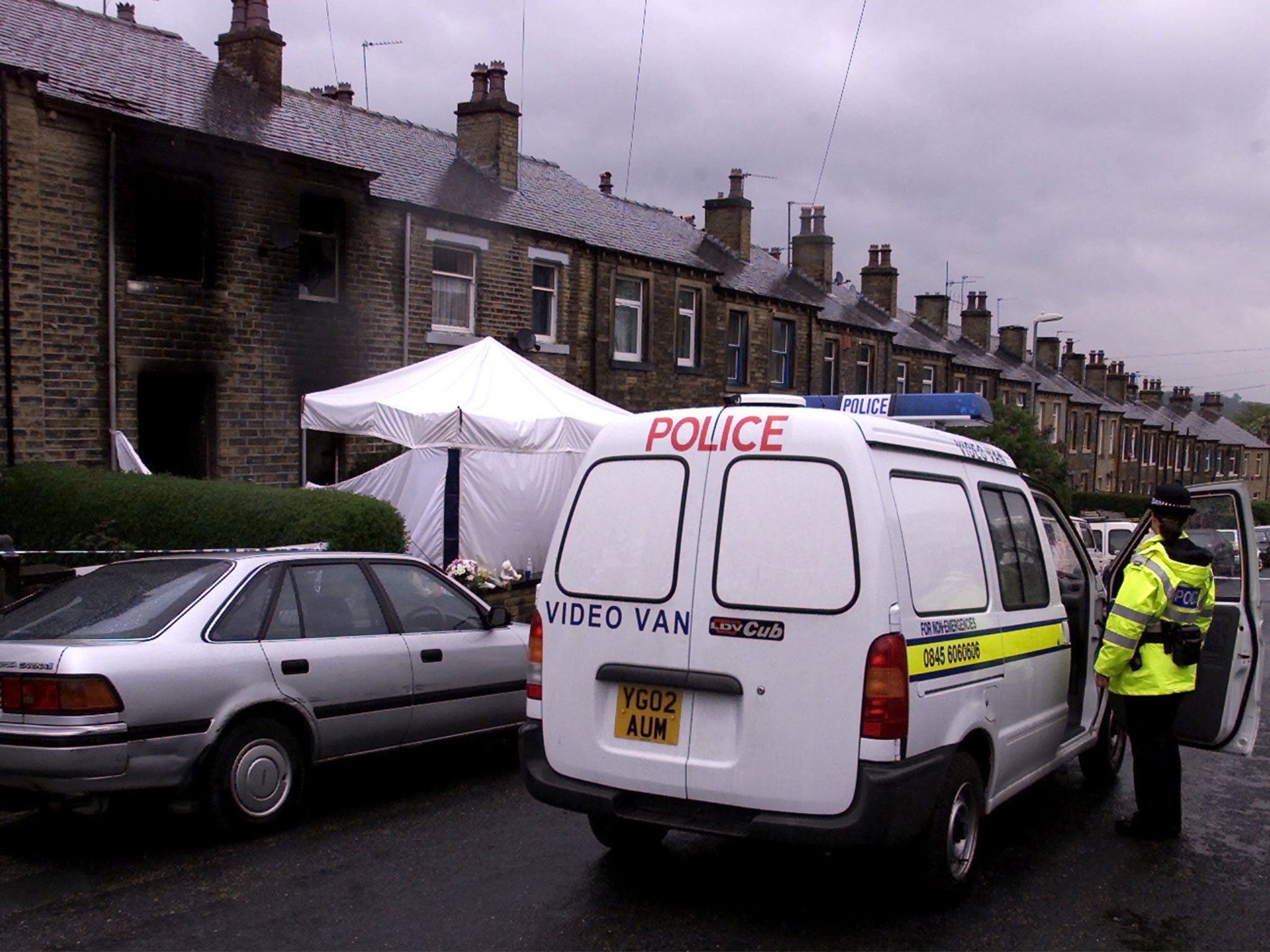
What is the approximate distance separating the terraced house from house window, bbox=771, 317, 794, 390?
139cm

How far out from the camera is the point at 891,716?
443 centimetres

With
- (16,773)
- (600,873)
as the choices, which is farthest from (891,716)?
(16,773)

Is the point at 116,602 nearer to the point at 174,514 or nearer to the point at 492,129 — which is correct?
the point at 174,514

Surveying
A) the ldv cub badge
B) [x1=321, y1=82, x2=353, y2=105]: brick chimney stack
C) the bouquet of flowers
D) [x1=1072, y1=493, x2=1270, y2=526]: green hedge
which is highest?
[x1=321, y1=82, x2=353, y2=105]: brick chimney stack

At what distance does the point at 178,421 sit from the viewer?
16125mm

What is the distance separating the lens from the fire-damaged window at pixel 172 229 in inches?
590

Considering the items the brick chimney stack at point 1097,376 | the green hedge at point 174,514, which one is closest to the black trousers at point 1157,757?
the green hedge at point 174,514

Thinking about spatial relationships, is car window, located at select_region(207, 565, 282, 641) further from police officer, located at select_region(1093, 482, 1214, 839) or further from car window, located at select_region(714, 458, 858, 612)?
police officer, located at select_region(1093, 482, 1214, 839)

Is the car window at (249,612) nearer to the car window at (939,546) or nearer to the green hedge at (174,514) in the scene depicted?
the car window at (939,546)

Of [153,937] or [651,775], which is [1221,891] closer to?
[651,775]

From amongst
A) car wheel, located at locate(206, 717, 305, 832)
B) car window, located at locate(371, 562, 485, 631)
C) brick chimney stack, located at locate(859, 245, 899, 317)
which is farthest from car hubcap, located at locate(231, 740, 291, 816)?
brick chimney stack, located at locate(859, 245, 899, 317)

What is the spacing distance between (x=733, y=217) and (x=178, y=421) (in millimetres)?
18711

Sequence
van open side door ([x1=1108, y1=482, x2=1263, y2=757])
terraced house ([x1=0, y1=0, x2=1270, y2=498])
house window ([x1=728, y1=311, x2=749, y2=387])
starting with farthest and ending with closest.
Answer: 1. house window ([x1=728, y1=311, x2=749, y2=387])
2. terraced house ([x1=0, y1=0, x2=1270, y2=498])
3. van open side door ([x1=1108, y1=482, x2=1263, y2=757])

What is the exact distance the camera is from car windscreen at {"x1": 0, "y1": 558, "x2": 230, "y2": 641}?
5.84 metres
